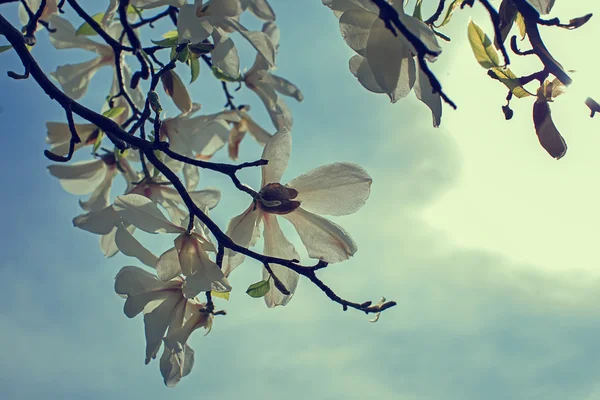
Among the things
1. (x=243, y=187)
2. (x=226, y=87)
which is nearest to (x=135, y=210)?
(x=243, y=187)

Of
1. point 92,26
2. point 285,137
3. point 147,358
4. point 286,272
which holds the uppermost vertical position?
point 92,26

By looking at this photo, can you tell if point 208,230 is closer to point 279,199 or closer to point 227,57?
point 279,199

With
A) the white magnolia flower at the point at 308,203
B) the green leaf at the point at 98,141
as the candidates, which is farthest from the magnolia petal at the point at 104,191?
the white magnolia flower at the point at 308,203

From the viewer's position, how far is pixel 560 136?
0.94 meters

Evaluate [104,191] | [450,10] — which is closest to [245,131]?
[104,191]

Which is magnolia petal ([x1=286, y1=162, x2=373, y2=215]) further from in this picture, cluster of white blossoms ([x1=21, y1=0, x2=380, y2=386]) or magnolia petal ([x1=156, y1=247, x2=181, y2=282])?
magnolia petal ([x1=156, y1=247, x2=181, y2=282])

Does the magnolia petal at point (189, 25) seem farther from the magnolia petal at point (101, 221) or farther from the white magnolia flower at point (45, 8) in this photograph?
the white magnolia flower at point (45, 8)

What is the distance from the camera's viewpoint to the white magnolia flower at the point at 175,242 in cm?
109

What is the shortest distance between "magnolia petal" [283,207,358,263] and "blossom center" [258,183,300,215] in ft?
0.11

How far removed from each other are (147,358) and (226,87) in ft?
3.52

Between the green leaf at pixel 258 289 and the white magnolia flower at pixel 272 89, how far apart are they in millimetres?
618

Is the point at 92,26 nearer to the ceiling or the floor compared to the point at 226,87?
nearer to the floor

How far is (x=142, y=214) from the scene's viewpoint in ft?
3.69

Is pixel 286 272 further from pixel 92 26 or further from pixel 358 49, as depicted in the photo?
pixel 92 26
